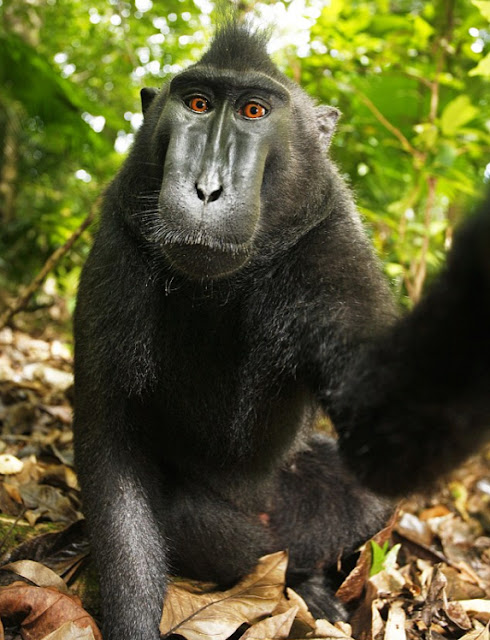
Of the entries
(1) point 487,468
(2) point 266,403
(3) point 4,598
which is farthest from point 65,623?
(1) point 487,468

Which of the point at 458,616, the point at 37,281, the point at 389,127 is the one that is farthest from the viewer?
the point at 389,127

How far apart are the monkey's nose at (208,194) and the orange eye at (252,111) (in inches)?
20.7

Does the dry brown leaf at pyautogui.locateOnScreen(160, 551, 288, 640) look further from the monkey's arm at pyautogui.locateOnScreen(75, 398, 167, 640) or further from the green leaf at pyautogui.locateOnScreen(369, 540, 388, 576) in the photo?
the green leaf at pyautogui.locateOnScreen(369, 540, 388, 576)

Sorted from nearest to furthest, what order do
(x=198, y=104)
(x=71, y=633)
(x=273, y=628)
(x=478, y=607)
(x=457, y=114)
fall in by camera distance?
(x=71, y=633)
(x=273, y=628)
(x=198, y=104)
(x=478, y=607)
(x=457, y=114)

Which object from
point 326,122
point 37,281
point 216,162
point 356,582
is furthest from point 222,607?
point 37,281

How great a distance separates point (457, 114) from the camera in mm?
4387

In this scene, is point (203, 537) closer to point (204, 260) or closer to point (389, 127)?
point (204, 260)

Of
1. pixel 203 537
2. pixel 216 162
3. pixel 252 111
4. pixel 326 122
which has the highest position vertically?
pixel 326 122

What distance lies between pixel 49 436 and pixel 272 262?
2.50 meters

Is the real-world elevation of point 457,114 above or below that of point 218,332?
above

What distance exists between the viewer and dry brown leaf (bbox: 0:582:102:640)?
2301 mm

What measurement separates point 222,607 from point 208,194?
5.58ft

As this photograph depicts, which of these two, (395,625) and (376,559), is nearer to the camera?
(395,625)

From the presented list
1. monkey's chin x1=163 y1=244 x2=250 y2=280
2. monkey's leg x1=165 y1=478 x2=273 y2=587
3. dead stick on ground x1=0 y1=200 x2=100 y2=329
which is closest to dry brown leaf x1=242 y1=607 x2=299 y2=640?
monkey's leg x1=165 y1=478 x2=273 y2=587
